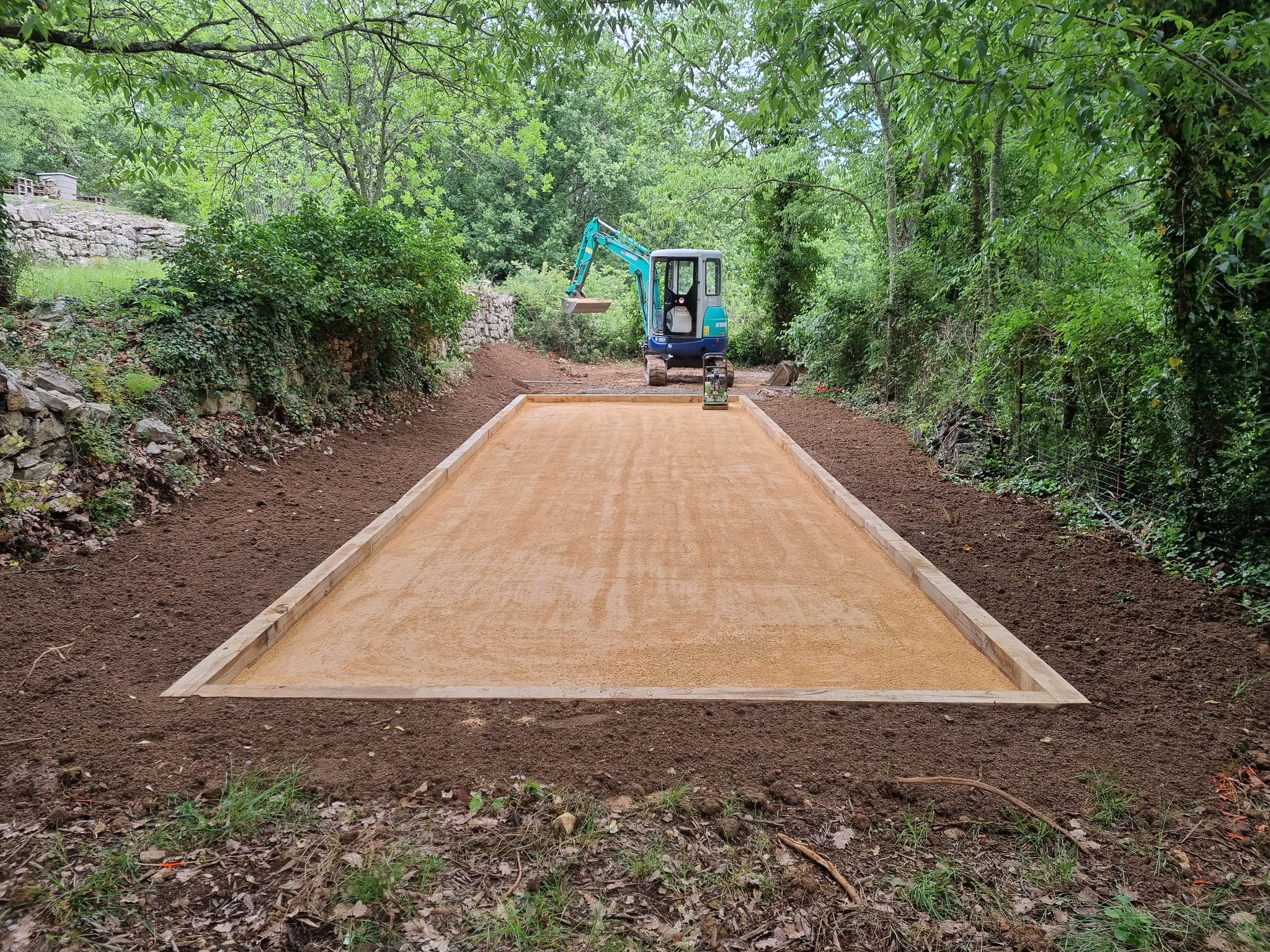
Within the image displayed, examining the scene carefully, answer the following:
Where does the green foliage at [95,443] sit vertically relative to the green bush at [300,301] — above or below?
below

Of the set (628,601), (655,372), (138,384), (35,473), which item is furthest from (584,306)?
(628,601)

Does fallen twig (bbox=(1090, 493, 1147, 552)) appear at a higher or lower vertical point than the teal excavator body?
lower

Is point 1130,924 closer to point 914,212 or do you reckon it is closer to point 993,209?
point 993,209

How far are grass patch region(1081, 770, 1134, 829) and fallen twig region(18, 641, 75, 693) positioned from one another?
4226 mm

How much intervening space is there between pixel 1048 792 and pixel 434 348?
1216 cm

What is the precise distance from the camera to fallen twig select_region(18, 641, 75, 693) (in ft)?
11.5

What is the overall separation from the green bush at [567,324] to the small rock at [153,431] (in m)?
14.4

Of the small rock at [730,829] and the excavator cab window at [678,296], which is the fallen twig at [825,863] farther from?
the excavator cab window at [678,296]

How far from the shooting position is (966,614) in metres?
4.34

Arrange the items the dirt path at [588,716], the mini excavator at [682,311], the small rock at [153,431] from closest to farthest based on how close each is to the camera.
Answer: the dirt path at [588,716] → the small rock at [153,431] → the mini excavator at [682,311]

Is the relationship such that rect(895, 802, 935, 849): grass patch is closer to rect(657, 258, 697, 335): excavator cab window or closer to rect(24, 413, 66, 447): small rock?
rect(24, 413, 66, 447): small rock

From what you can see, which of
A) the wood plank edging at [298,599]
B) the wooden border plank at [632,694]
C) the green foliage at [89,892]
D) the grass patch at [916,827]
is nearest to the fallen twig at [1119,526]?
the wooden border plank at [632,694]

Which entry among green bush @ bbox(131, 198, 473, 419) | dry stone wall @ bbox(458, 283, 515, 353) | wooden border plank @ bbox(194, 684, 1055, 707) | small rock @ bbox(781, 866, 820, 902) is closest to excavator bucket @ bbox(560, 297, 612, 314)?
dry stone wall @ bbox(458, 283, 515, 353)

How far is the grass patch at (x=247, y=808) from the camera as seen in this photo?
2.51 metres
